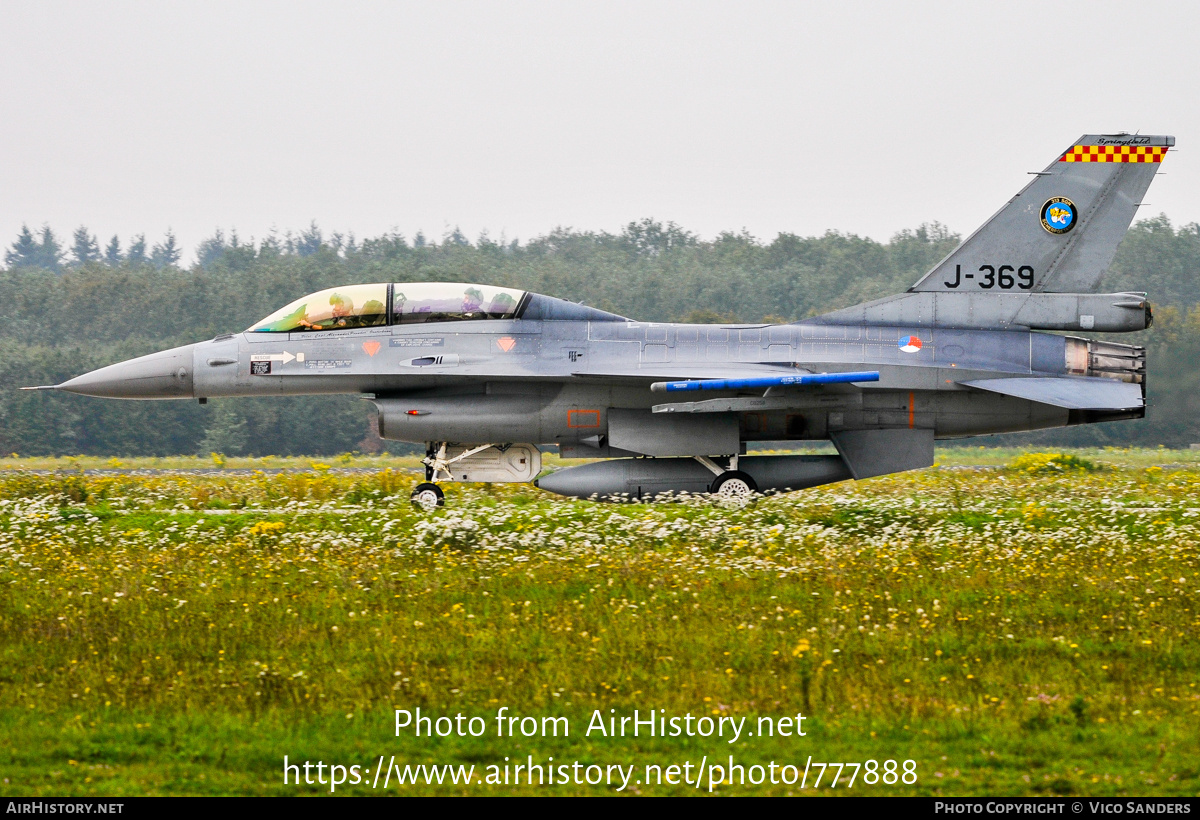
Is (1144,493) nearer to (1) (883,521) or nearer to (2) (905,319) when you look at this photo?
(2) (905,319)

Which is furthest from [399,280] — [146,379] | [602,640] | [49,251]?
[49,251]

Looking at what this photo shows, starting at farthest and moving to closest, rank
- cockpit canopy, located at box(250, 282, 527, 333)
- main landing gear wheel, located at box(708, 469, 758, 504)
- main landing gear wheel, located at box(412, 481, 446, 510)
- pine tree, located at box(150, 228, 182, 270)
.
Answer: pine tree, located at box(150, 228, 182, 270)
cockpit canopy, located at box(250, 282, 527, 333)
main landing gear wheel, located at box(708, 469, 758, 504)
main landing gear wheel, located at box(412, 481, 446, 510)

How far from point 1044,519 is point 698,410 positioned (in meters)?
4.21

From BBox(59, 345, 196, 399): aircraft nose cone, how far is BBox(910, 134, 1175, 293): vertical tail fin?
995cm

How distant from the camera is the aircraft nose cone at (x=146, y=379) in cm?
1556

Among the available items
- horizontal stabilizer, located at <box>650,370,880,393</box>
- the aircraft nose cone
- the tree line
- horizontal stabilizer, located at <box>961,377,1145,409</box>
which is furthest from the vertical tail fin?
the tree line

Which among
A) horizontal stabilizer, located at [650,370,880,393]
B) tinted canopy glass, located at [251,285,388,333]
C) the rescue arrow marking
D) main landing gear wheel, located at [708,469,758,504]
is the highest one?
tinted canopy glass, located at [251,285,388,333]

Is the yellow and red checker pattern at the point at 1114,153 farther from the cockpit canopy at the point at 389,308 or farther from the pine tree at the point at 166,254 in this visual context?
the pine tree at the point at 166,254

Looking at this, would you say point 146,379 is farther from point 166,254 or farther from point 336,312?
point 166,254

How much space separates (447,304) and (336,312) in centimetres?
147

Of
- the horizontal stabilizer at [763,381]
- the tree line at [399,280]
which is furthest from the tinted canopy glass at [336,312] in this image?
the tree line at [399,280]

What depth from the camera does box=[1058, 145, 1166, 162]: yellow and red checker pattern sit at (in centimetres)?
1555

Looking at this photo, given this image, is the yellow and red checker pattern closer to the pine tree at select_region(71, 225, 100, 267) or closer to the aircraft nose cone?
the aircraft nose cone
